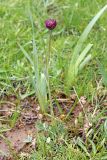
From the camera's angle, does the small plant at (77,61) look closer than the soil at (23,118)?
No

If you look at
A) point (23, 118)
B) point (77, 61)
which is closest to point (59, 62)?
point (77, 61)

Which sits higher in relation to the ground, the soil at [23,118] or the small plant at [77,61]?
the small plant at [77,61]

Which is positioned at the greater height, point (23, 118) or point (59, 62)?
point (59, 62)

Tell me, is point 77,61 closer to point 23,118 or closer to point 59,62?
point 59,62

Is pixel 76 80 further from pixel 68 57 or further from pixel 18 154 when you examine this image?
pixel 18 154

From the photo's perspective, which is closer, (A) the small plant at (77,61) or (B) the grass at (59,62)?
(B) the grass at (59,62)

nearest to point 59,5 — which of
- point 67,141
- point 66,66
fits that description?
point 66,66

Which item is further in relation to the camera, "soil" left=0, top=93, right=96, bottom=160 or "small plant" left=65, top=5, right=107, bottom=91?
"small plant" left=65, top=5, right=107, bottom=91

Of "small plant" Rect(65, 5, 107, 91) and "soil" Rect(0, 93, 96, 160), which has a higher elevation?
"small plant" Rect(65, 5, 107, 91)
